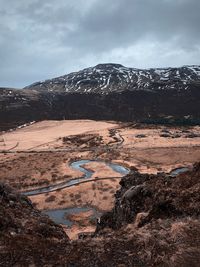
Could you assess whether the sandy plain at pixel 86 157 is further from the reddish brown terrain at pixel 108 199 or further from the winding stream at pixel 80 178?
the winding stream at pixel 80 178

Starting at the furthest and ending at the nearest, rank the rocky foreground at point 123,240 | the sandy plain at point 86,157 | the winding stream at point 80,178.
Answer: the winding stream at point 80,178 → the sandy plain at point 86,157 → the rocky foreground at point 123,240

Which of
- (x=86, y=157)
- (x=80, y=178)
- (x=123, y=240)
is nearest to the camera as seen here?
(x=123, y=240)

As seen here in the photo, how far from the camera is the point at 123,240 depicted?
16.5m

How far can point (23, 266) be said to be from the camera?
14.3 m

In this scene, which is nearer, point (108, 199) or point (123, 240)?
point (123, 240)

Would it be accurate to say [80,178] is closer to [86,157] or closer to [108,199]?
[108,199]

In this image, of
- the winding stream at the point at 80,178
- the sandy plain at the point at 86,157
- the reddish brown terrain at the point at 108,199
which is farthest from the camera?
the winding stream at the point at 80,178

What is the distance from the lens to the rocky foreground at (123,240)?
14672 millimetres

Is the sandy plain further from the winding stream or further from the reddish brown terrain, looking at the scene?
the winding stream

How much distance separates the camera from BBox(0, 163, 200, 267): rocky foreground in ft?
48.1

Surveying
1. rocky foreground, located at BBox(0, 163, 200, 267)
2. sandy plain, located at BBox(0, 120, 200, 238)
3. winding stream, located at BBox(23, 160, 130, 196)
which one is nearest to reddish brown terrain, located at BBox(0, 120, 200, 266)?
rocky foreground, located at BBox(0, 163, 200, 267)

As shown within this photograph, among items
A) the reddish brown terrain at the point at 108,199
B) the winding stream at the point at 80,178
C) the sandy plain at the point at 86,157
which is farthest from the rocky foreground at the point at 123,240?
the winding stream at the point at 80,178

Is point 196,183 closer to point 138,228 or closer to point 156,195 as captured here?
point 156,195

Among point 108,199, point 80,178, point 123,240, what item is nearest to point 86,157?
point 80,178
